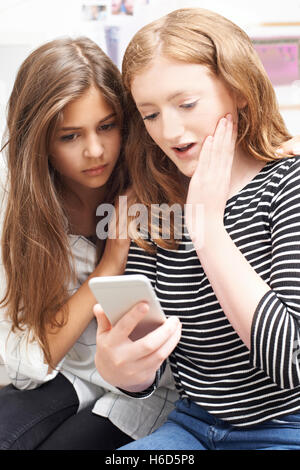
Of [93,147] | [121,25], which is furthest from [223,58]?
[121,25]

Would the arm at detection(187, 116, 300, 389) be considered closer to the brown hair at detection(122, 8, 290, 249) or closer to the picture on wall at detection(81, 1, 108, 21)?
the brown hair at detection(122, 8, 290, 249)

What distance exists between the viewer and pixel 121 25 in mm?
1705

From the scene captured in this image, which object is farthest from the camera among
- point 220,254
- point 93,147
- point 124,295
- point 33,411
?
point 33,411

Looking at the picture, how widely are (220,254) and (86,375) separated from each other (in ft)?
1.97

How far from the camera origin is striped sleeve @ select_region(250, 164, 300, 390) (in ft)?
2.58

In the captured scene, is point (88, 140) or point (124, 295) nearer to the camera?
point (124, 295)

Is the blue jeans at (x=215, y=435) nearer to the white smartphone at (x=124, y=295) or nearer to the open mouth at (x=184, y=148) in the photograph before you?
the white smartphone at (x=124, y=295)

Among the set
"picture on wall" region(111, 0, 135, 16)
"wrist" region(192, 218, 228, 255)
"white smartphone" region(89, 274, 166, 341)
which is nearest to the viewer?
"white smartphone" region(89, 274, 166, 341)

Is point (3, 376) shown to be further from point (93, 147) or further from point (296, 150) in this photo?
point (296, 150)

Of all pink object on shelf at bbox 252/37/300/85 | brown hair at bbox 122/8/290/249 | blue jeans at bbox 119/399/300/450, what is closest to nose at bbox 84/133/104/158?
brown hair at bbox 122/8/290/249

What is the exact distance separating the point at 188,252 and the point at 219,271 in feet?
0.63

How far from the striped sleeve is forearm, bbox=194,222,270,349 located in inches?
0.6

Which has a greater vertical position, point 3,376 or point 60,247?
point 60,247
